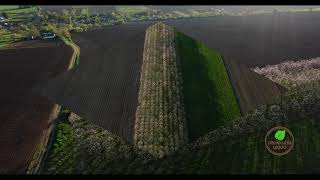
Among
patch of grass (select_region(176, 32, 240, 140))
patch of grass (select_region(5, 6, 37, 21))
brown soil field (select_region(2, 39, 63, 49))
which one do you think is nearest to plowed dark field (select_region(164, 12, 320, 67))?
patch of grass (select_region(176, 32, 240, 140))

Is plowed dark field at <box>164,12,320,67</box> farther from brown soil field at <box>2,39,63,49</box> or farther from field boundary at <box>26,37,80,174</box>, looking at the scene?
field boundary at <box>26,37,80,174</box>

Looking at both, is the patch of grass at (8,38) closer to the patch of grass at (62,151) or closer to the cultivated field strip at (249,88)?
the patch of grass at (62,151)

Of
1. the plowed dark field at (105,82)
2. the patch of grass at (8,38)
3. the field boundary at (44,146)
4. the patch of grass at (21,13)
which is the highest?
the patch of grass at (21,13)

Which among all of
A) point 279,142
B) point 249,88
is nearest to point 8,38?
point 249,88

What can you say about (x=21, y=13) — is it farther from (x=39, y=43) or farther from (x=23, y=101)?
(x=23, y=101)

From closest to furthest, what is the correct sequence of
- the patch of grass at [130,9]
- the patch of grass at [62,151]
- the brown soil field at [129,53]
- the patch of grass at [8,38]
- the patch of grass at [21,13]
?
1. the patch of grass at [62,151]
2. the brown soil field at [129,53]
3. the patch of grass at [21,13]
4. the patch of grass at [8,38]
5. the patch of grass at [130,9]

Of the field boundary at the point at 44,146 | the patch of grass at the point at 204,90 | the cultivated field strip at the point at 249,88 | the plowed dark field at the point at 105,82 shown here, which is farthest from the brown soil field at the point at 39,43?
the cultivated field strip at the point at 249,88
